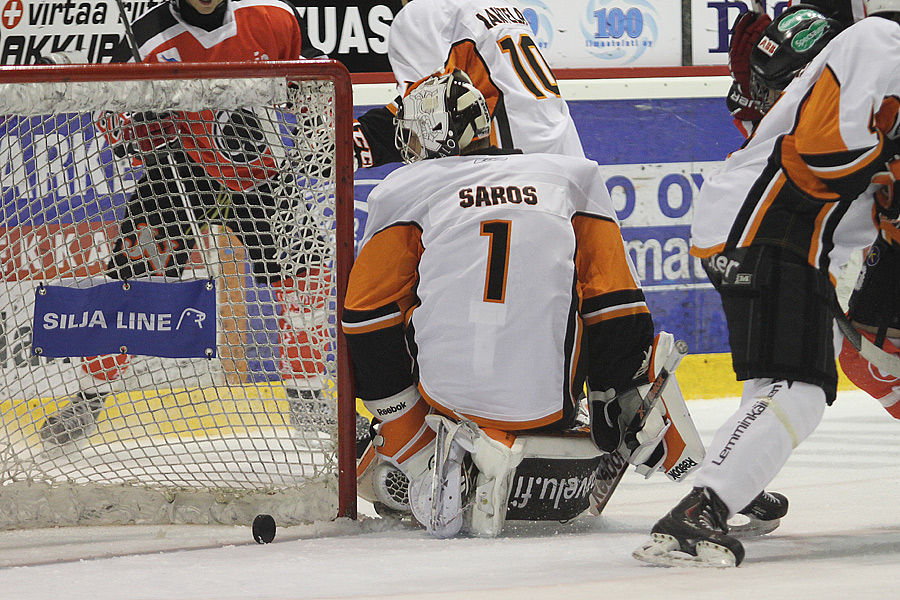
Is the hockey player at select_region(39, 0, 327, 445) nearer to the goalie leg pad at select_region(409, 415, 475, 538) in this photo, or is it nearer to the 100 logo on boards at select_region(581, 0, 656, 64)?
the goalie leg pad at select_region(409, 415, 475, 538)

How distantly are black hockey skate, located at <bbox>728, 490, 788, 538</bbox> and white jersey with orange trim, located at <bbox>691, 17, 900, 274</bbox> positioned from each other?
1.49ft

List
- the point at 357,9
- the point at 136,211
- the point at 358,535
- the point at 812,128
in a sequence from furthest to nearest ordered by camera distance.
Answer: the point at 357,9 → the point at 136,211 → the point at 358,535 → the point at 812,128

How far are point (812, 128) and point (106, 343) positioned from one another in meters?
1.19

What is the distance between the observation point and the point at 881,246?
1.86 m

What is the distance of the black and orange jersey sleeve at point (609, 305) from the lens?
5.78ft

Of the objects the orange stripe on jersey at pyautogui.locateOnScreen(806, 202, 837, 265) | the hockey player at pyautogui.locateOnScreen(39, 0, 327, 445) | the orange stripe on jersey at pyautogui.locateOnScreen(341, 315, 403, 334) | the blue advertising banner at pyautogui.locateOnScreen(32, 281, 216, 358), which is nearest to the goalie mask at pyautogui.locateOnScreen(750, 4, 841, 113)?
the orange stripe on jersey at pyautogui.locateOnScreen(806, 202, 837, 265)

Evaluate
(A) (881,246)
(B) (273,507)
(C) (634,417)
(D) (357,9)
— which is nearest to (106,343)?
(B) (273,507)

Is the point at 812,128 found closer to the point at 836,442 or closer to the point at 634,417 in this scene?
the point at 634,417

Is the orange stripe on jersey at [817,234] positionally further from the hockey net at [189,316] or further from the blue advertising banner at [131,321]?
the blue advertising banner at [131,321]

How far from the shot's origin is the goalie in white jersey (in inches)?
65.4

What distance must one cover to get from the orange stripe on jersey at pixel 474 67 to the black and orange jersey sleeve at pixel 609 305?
2.35 feet

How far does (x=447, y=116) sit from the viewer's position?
1768 mm

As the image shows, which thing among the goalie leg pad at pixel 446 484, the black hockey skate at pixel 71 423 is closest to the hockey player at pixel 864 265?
the goalie leg pad at pixel 446 484

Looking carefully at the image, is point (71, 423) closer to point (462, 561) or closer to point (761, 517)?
point (462, 561)
